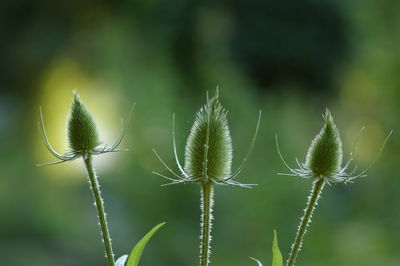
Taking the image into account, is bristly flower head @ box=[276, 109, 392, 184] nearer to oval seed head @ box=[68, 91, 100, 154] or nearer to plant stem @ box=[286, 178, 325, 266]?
plant stem @ box=[286, 178, 325, 266]

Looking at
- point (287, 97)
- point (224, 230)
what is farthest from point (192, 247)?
point (287, 97)

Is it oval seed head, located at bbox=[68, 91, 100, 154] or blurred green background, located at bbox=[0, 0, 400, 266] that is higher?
blurred green background, located at bbox=[0, 0, 400, 266]

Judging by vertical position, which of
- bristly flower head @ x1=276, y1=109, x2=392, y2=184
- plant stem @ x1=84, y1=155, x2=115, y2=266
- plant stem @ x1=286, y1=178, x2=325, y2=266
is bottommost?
plant stem @ x1=84, y1=155, x2=115, y2=266

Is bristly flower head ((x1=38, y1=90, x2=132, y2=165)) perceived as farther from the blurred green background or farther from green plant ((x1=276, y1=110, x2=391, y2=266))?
the blurred green background

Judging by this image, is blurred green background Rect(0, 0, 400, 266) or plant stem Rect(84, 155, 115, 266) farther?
blurred green background Rect(0, 0, 400, 266)

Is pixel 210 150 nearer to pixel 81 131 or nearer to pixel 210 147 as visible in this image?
pixel 210 147

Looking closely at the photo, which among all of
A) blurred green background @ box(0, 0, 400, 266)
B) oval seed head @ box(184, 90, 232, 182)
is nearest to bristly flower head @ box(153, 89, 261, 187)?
oval seed head @ box(184, 90, 232, 182)
